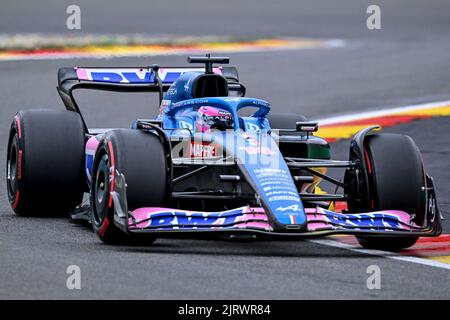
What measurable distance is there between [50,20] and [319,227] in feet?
71.0

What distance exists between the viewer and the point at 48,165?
11.4m

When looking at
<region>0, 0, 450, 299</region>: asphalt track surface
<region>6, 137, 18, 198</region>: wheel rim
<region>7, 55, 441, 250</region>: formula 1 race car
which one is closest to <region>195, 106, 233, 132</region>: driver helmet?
<region>7, 55, 441, 250</region>: formula 1 race car

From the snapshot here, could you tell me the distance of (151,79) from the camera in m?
12.8

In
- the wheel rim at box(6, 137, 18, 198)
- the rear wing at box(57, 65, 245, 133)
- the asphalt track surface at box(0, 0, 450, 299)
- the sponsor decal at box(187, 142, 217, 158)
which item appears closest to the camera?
the asphalt track surface at box(0, 0, 450, 299)

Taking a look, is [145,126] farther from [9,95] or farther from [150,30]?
[150,30]

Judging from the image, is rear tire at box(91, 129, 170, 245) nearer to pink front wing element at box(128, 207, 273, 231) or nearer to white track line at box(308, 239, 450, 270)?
pink front wing element at box(128, 207, 273, 231)

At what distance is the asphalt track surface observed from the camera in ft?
27.1

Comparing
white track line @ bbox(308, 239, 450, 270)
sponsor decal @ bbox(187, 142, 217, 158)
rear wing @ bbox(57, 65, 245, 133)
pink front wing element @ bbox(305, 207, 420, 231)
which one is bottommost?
white track line @ bbox(308, 239, 450, 270)

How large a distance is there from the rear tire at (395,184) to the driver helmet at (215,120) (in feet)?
4.10

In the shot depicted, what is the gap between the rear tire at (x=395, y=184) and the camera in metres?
10.0

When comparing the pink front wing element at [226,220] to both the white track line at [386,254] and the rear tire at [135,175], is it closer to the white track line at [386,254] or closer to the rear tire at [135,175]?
the rear tire at [135,175]

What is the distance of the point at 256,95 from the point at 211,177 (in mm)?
10281

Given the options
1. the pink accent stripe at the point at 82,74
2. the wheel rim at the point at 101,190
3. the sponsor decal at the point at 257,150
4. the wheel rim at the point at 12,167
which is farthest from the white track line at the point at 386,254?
the pink accent stripe at the point at 82,74

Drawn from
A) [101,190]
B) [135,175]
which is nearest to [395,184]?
[135,175]
